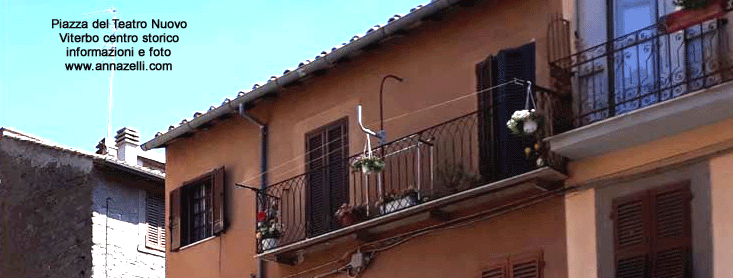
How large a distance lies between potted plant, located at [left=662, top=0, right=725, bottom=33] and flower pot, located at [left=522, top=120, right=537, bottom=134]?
5.85 ft

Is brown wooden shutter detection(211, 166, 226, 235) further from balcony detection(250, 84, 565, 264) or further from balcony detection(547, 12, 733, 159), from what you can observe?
balcony detection(547, 12, 733, 159)

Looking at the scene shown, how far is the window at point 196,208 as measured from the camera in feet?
71.7

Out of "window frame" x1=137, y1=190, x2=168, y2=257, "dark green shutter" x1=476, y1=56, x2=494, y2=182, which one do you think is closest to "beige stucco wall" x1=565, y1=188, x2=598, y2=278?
"dark green shutter" x1=476, y1=56, x2=494, y2=182

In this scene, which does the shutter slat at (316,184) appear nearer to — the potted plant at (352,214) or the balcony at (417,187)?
the balcony at (417,187)

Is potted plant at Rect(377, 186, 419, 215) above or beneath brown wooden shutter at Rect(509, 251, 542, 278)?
above

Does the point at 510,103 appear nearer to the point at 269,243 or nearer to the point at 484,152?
the point at 484,152

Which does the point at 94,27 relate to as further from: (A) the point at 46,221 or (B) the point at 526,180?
(B) the point at 526,180

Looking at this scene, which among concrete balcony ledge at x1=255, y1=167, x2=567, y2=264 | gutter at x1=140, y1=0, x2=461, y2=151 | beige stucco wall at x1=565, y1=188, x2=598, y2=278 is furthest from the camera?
gutter at x1=140, y1=0, x2=461, y2=151

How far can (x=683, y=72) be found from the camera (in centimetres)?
1517

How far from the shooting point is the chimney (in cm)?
3097

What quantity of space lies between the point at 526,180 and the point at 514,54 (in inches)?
68.9

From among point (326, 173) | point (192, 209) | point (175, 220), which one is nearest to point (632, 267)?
point (326, 173)

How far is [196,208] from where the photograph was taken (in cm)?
2258

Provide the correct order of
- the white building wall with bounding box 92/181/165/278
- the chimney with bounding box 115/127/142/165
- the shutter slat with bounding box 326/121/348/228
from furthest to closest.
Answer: the chimney with bounding box 115/127/142/165, the white building wall with bounding box 92/181/165/278, the shutter slat with bounding box 326/121/348/228
